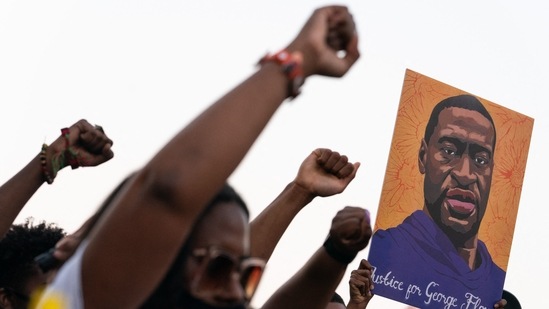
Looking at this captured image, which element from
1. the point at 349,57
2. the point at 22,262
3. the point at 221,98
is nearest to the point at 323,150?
the point at 22,262

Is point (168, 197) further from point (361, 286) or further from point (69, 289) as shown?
point (361, 286)

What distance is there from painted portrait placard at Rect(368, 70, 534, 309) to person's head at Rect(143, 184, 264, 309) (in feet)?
11.0

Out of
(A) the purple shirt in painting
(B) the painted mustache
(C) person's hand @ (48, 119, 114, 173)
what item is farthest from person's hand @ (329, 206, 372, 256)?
(B) the painted mustache

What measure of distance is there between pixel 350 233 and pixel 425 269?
2.45 metres

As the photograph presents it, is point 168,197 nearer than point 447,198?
Yes

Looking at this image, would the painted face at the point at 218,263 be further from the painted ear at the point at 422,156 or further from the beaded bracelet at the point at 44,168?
the painted ear at the point at 422,156

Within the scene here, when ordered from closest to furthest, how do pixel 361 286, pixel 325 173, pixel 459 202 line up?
pixel 325 173
pixel 361 286
pixel 459 202

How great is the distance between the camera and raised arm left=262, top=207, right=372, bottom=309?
3.12 m

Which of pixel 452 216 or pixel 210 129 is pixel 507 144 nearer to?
pixel 452 216

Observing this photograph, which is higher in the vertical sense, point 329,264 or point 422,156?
point 422,156

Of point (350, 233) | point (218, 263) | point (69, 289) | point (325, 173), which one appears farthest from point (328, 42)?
point (325, 173)

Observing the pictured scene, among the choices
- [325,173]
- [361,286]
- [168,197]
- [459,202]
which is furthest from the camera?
[459,202]

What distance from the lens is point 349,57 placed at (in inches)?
72.1

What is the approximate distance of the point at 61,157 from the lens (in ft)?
13.5
